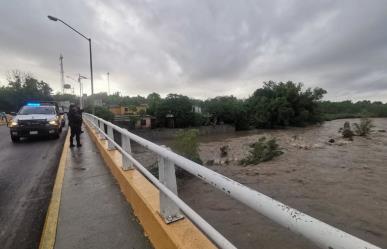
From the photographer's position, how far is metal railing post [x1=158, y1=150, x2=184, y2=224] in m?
3.19

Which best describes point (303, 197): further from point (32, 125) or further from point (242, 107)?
point (242, 107)

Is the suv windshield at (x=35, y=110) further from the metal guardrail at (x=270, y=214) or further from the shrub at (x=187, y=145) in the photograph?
the metal guardrail at (x=270, y=214)

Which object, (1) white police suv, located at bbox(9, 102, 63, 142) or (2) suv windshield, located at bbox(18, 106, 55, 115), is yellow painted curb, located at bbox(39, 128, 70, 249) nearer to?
(1) white police suv, located at bbox(9, 102, 63, 142)

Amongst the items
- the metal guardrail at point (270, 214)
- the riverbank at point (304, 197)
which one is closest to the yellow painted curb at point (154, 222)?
the metal guardrail at point (270, 214)

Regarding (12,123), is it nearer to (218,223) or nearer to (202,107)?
(218,223)

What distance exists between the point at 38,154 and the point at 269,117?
2566 inches

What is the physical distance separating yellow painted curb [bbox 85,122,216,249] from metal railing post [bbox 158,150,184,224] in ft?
0.23

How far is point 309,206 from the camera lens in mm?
10828

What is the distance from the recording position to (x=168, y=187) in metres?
3.22

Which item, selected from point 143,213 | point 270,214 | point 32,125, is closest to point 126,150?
point 143,213

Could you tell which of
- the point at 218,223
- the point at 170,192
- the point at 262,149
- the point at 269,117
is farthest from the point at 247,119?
the point at 170,192

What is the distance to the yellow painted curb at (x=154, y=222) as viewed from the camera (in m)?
2.86

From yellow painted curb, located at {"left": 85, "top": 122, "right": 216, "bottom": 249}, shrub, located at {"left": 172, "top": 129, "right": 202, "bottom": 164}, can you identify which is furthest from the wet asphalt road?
shrub, located at {"left": 172, "top": 129, "right": 202, "bottom": 164}

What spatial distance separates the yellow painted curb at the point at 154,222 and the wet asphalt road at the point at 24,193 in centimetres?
132
